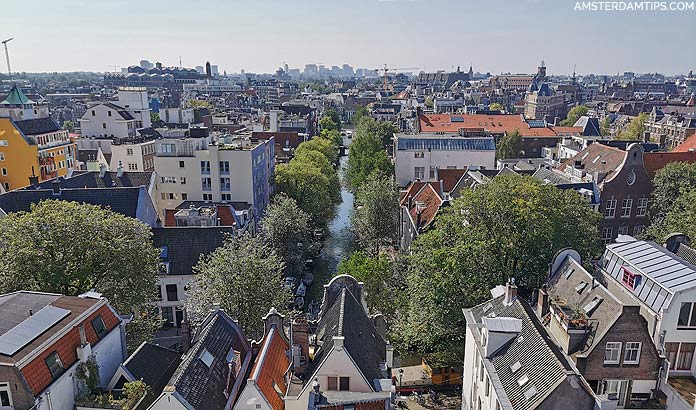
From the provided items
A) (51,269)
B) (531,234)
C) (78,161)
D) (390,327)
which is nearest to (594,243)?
(531,234)

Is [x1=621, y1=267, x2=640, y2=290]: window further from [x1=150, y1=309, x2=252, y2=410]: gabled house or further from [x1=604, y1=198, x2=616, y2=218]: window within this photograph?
[x1=604, y1=198, x2=616, y2=218]: window

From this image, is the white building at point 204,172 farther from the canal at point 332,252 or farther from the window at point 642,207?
the window at point 642,207

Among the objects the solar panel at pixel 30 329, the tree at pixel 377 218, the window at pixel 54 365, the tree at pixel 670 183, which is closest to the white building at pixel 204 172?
the tree at pixel 377 218

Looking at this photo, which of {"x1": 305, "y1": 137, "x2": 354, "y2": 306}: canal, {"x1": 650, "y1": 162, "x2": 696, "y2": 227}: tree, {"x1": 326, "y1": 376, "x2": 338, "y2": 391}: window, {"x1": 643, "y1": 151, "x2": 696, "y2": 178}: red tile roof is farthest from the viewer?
{"x1": 643, "y1": 151, "x2": 696, "y2": 178}: red tile roof

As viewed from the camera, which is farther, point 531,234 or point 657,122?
point 657,122

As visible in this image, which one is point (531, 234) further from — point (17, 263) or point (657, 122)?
point (657, 122)

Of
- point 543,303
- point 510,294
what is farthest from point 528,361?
point 543,303

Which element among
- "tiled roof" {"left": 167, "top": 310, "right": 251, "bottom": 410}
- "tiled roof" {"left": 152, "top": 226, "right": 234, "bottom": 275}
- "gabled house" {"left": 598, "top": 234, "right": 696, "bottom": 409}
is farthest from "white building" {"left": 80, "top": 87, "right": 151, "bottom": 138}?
"gabled house" {"left": 598, "top": 234, "right": 696, "bottom": 409}
